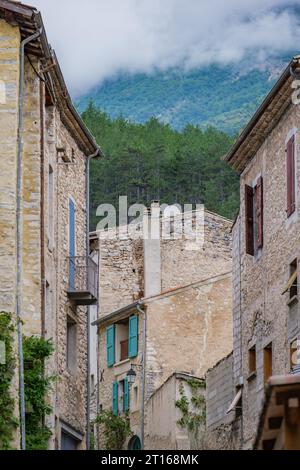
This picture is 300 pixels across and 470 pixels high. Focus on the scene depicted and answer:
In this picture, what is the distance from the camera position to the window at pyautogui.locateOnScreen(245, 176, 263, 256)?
29.4 m

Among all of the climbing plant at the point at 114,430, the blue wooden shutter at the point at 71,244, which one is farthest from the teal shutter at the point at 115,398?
the blue wooden shutter at the point at 71,244

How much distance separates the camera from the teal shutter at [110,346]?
144 ft

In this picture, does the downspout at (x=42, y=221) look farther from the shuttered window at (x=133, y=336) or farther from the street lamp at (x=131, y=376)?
the shuttered window at (x=133, y=336)

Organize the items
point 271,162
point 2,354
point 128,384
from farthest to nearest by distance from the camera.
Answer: point 128,384, point 271,162, point 2,354

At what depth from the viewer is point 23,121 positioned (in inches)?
1073

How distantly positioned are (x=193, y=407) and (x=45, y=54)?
1252 centimetres

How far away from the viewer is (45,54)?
27.3 m

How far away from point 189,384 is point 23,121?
11561 mm

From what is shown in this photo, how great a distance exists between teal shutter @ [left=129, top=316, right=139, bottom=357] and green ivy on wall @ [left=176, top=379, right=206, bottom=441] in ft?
18.7

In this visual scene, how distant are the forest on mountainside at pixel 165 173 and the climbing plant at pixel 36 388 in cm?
3574

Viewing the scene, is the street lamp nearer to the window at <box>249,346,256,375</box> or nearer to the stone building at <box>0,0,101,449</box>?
the stone building at <box>0,0,101,449</box>

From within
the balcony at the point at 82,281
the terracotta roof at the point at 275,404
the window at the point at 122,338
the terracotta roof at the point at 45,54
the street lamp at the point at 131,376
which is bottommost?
the terracotta roof at the point at 275,404

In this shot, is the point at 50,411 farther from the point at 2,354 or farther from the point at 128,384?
the point at 128,384

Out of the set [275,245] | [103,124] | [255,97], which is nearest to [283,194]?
[275,245]
